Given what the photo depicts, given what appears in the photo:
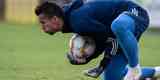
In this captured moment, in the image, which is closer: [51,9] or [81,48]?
[51,9]

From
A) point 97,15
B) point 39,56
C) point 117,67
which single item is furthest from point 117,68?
point 39,56

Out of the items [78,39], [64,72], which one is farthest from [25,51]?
[78,39]

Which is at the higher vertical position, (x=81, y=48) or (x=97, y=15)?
(x=97, y=15)

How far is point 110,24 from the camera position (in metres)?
6.72

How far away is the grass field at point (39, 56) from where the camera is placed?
10.4 m

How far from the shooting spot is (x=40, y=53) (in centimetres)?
1409

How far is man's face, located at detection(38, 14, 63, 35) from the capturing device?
21.4 feet

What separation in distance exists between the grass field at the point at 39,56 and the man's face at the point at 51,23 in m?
3.23

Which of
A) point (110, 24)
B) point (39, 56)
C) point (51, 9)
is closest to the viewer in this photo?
point (51, 9)

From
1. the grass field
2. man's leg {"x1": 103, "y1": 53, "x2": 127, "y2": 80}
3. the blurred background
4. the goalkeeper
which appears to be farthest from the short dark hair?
the grass field

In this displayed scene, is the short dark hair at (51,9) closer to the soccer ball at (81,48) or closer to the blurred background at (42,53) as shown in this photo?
the blurred background at (42,53)

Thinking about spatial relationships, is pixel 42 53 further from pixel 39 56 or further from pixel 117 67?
pixel 117 67

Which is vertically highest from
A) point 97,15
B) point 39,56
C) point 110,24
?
point 97,15

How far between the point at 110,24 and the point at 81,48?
44cm
